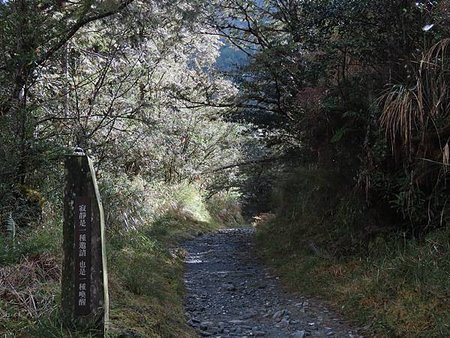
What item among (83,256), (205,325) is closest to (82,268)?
(83,256)

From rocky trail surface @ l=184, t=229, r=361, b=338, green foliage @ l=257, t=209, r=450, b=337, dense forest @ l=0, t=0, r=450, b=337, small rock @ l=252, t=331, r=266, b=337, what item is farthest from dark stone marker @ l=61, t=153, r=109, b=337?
green foliage @ l=257, t=209, r=450, b=337

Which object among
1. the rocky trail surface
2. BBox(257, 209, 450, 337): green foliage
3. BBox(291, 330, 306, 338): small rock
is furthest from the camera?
the rocky trail surface

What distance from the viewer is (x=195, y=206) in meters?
18.1

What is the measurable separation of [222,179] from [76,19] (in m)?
12.4

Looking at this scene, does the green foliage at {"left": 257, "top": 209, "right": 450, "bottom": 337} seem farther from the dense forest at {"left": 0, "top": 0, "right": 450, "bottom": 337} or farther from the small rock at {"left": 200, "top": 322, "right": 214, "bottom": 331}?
the small rock at {"left": 200, "top": 322, "right": 214, "bottom": 331}

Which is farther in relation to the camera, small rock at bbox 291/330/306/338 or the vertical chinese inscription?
small rock at bbox 291/330/306/338

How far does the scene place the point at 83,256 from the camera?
3697 millimetres

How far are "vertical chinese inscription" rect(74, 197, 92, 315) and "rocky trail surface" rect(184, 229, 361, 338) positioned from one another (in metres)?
2.02

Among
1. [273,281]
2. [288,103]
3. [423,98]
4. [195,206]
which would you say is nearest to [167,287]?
[273,281]

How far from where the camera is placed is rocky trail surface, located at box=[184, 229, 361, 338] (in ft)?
17.3

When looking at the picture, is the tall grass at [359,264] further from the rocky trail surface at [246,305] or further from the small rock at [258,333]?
the small rock at [258,333]

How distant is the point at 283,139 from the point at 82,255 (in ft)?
27.6

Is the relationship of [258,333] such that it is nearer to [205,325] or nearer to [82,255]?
[205,325]

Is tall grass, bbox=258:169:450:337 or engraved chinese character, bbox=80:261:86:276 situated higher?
engraved chinese character, bbox=80:261:86:276
